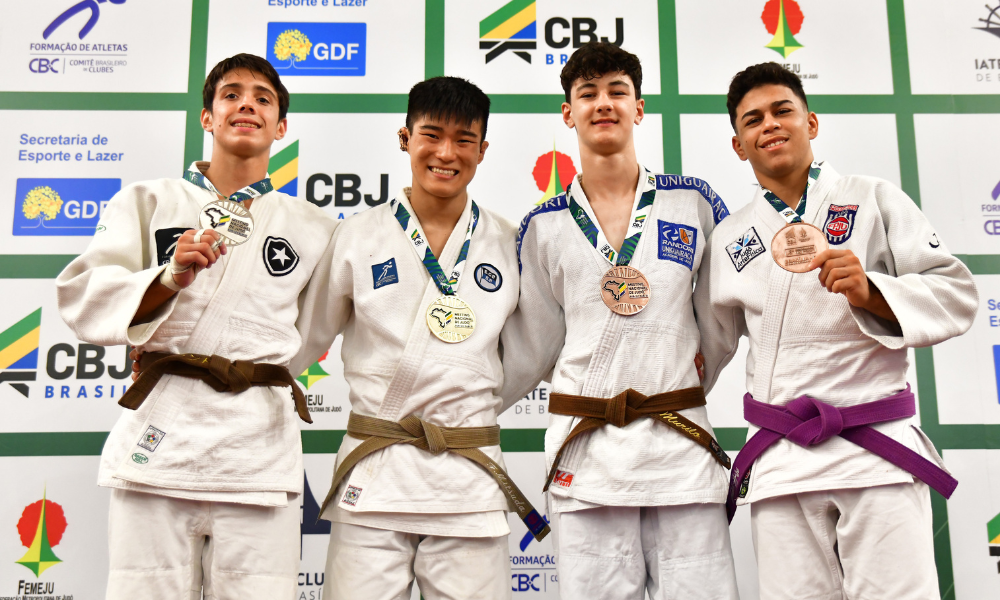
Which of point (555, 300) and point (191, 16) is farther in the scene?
point (191, 16)

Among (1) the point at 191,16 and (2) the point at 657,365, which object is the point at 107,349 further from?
(2) the point at 657,365

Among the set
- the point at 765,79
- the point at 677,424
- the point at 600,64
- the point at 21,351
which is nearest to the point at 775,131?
the point at 765,79

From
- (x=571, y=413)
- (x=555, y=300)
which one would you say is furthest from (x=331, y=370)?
(x=571, y=413)

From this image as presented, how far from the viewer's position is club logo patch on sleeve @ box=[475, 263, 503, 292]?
96.0 inches

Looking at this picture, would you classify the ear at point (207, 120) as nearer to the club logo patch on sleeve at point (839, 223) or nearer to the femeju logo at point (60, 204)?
the femeju logo at point (60, 204)

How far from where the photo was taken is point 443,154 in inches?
94.7

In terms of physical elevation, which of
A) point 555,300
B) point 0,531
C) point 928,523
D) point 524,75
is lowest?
point 0,531

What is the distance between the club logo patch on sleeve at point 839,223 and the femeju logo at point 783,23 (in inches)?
69.0

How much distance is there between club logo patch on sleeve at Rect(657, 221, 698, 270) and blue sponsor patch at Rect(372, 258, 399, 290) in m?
0.93

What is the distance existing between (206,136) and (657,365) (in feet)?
8.55

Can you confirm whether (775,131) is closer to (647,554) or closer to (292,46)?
(647,554)

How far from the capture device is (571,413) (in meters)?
2.23

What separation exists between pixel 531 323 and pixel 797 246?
0.96 metres

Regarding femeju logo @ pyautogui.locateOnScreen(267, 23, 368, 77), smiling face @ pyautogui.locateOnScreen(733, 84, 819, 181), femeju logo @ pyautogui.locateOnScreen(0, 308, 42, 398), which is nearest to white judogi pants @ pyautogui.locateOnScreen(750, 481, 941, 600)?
smiling face @ pyautogui.locateOnScreen(733, 84, 819, 181)
